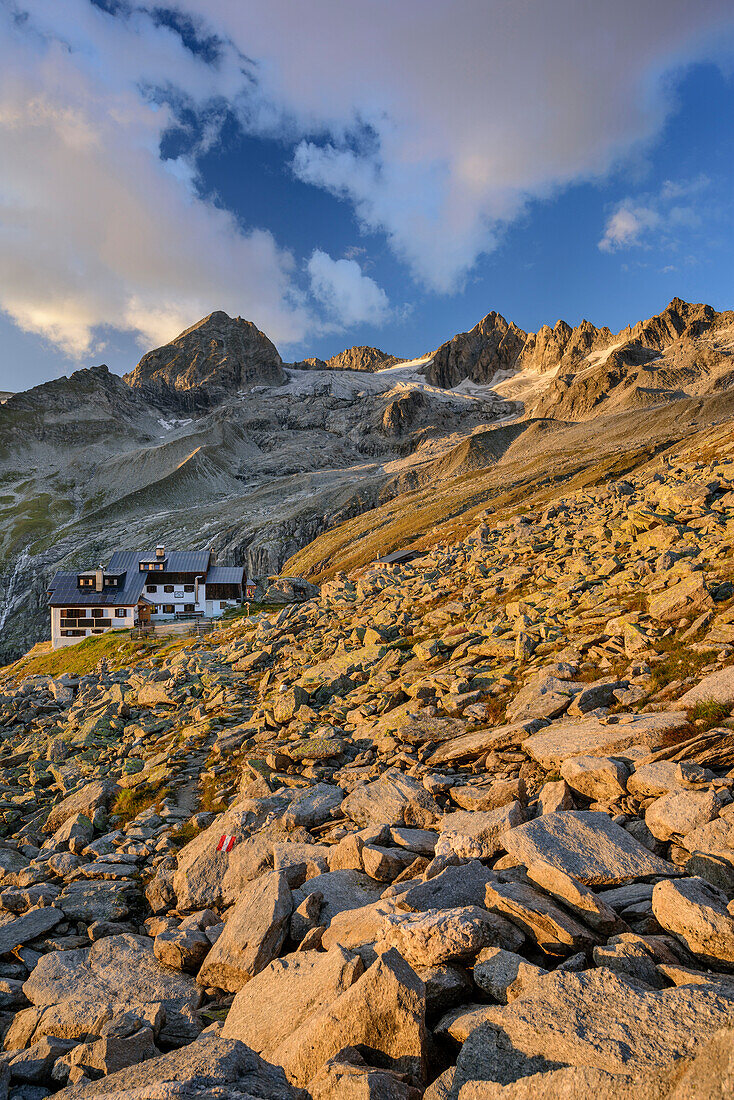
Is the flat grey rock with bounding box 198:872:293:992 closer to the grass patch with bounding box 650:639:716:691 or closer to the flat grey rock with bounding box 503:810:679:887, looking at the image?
the flat grey rock with bounding box 503:810:679:887

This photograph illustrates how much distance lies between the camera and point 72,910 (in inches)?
502

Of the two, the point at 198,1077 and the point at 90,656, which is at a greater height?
the point at 198,1077

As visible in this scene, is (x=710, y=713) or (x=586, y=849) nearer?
(x=586, y=849)

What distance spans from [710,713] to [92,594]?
85554 millimetres

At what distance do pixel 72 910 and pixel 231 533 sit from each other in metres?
155

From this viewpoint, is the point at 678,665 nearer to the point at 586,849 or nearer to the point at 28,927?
the point at 586,849

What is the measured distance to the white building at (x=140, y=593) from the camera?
80.9 m

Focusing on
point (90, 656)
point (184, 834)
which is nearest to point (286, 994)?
point (184, 834)

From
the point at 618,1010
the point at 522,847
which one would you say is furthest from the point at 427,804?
the point at 618,1010

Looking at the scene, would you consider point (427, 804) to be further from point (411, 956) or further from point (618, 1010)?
point (618, 1010)

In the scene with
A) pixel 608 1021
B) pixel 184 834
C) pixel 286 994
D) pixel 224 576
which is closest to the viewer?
A: pixel 608 1021

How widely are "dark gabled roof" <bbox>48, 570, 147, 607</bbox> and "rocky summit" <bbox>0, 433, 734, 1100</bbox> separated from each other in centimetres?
5933

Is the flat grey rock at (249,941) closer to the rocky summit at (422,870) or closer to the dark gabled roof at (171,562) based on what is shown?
the rocky summit at (422,870)

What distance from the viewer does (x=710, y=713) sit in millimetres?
11461
